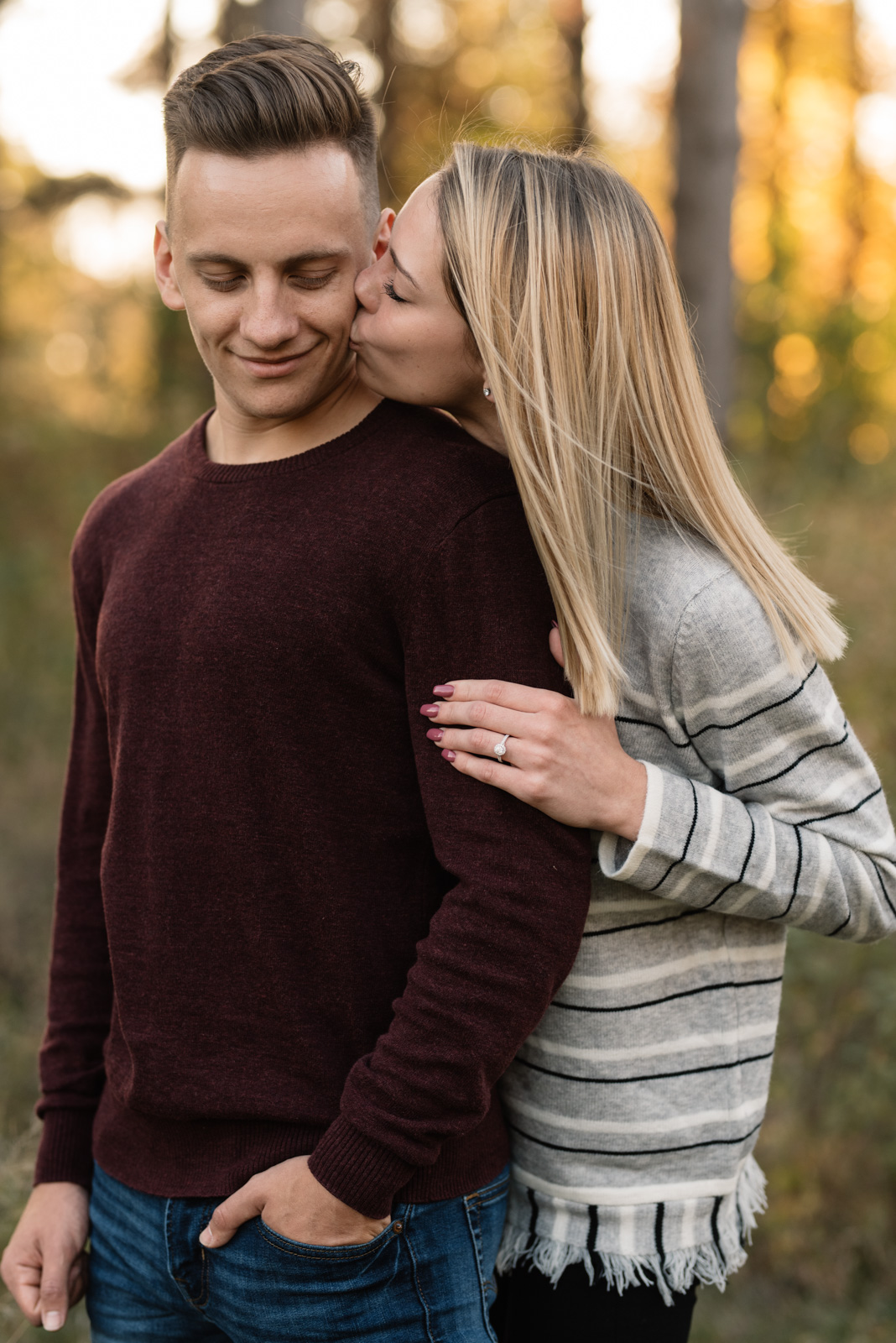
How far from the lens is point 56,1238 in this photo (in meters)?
1.80

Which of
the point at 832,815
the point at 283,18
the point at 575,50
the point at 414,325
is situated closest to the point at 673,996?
the point at 832,815

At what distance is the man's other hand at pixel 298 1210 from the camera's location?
146 cm

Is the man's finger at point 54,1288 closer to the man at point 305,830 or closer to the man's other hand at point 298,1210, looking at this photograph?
the man at point 305,830

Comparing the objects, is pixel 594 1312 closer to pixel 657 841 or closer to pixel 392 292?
pixel 657 841

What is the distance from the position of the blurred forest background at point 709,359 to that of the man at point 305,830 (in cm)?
44

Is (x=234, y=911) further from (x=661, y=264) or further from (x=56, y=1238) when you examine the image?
(x=661, y=264)

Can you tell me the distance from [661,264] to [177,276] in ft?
2.31

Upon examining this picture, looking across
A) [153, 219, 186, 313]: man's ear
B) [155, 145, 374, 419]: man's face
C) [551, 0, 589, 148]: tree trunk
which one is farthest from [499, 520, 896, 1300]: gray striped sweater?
[551, 0, 589, 148]: tree trunk

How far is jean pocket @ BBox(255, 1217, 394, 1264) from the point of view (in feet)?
4.84

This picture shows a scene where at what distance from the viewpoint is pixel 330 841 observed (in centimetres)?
157

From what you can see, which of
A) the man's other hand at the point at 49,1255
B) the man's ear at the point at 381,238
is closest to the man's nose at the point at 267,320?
the man's ear at the point at 381,238

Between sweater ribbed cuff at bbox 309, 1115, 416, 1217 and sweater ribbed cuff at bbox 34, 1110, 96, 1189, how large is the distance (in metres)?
0.59

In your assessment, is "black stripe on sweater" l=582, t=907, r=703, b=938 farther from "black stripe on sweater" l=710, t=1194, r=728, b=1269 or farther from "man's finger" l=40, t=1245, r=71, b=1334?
"man's finger" l=40, t=1245, r=71, b=1334

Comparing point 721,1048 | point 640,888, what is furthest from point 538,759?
point 721,1048
